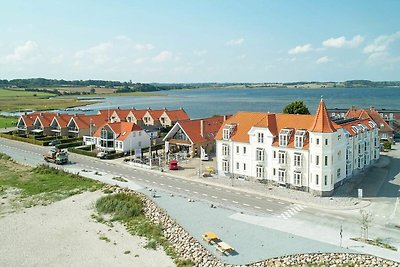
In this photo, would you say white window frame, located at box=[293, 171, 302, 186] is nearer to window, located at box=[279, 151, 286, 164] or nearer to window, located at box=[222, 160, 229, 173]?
window, located at box=[279, 151, 286, 164]

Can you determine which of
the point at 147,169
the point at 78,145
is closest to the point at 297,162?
the point at 147,169

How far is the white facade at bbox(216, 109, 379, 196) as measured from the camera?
42062 millimetres

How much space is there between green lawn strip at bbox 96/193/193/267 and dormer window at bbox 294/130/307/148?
59.7 feet

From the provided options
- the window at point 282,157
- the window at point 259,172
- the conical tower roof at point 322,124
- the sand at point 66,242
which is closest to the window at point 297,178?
the window at point 282,157

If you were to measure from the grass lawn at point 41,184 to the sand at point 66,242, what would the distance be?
3.90 metres

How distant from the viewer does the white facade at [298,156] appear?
42062mm

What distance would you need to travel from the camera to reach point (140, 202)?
40.0m

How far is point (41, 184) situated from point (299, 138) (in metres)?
31.7

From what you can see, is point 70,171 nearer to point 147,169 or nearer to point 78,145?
point 147,169

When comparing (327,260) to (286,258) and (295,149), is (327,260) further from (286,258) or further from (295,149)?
(295,149)

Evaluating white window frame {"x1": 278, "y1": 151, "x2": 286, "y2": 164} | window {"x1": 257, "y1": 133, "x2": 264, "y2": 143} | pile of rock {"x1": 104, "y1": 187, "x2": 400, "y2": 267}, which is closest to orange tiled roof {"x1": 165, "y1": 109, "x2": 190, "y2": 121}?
window {"x1": 257, "y1": 133, "x2": 264, "y2": 143}

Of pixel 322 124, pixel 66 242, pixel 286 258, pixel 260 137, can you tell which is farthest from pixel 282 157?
pixel 66 242

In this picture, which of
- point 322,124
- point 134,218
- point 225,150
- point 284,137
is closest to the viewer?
point 134,218

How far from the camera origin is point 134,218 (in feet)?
122
